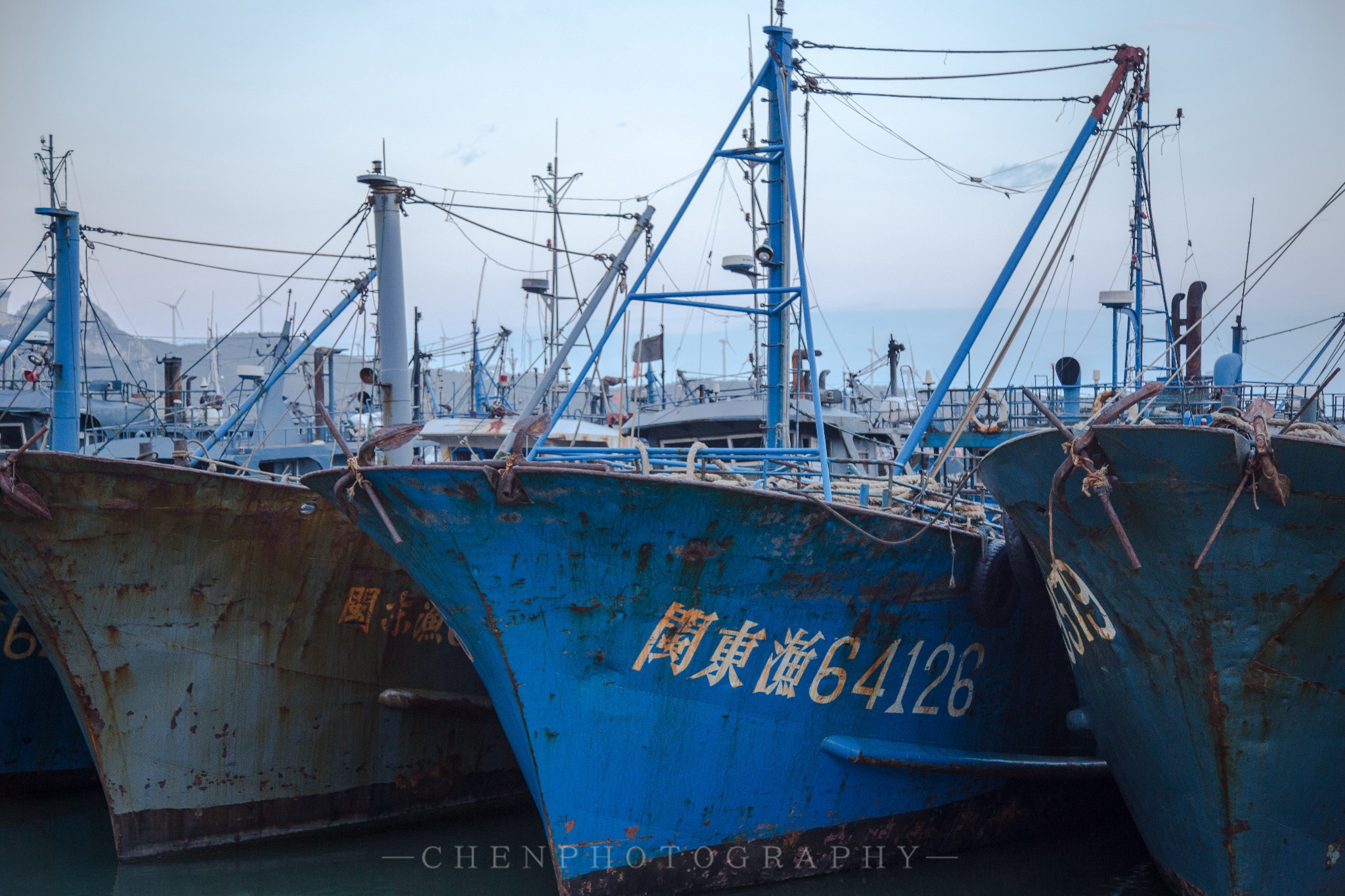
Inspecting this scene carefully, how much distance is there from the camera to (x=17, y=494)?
321 inches

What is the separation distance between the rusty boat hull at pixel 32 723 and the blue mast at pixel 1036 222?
8336 mm

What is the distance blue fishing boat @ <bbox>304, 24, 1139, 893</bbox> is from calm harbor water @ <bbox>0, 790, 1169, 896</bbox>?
31 centimetres

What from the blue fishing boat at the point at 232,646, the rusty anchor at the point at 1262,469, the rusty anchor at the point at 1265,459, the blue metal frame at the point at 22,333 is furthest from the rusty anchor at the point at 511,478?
the blue metal frame at the point at 22,333

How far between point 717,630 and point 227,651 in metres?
4.41

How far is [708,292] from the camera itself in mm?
8719

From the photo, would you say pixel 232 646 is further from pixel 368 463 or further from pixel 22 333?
pixel 22 333

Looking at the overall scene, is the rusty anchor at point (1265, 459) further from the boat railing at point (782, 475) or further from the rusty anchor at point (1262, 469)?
the boat railing at point (782, 475)

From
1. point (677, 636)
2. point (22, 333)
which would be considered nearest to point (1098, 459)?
point (677, 636)

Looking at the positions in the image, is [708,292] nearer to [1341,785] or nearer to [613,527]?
[613,527]

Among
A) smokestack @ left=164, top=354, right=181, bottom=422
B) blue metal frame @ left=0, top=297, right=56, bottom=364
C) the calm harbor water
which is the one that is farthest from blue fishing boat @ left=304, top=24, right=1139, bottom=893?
smokestack @ left=164, top=354, right=181, bottom=422

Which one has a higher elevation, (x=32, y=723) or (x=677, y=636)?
(x=677, y=636)

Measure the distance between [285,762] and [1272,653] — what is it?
764 cm

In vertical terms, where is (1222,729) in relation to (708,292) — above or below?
below

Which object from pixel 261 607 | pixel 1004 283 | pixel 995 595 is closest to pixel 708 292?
pixel 1004 283
